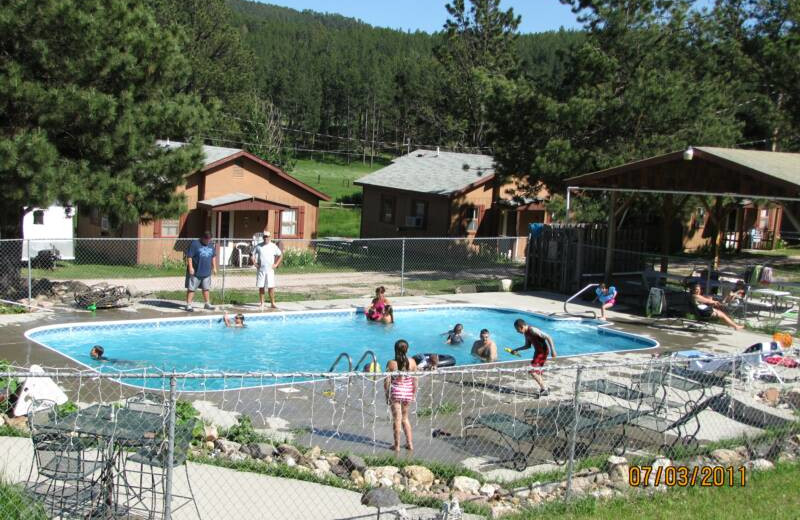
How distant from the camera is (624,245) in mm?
26891

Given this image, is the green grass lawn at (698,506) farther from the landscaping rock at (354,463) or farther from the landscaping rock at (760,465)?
the landscaping rock at (354,463)

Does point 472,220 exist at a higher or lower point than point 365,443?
higher

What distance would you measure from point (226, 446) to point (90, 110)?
10671 mm

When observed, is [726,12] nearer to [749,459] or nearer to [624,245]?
[624,245]

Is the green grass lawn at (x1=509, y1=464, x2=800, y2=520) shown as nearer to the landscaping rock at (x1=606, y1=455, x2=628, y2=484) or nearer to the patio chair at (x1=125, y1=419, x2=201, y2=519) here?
the landscaping rock at (x1=606, y1=455, x2=628, y2=484)

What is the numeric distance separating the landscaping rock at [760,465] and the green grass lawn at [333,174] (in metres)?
52.4

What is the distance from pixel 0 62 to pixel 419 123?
57.5 metres

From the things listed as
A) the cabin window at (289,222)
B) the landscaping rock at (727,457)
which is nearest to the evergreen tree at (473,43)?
the cabin window at (289,222)

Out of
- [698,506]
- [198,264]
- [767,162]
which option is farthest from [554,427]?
[767,162]

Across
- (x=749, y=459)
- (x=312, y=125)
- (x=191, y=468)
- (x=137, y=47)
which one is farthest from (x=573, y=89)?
(x=312, y=125)

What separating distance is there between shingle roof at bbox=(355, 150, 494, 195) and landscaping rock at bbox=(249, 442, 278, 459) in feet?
80.3

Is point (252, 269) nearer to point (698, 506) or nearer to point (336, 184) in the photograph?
point (698, 506)
